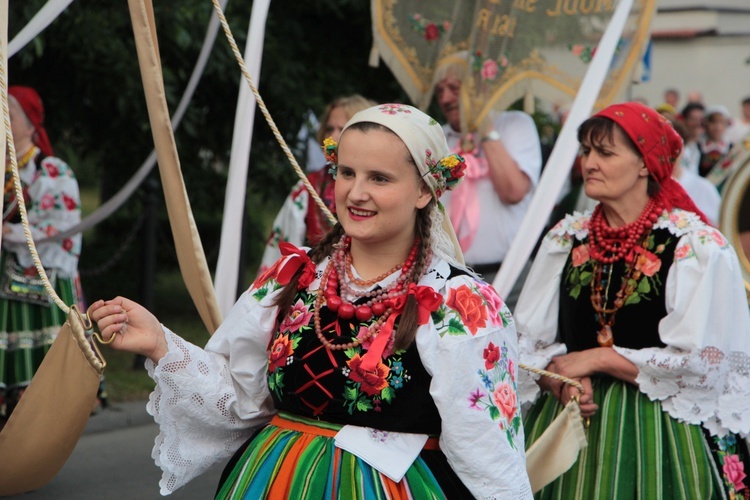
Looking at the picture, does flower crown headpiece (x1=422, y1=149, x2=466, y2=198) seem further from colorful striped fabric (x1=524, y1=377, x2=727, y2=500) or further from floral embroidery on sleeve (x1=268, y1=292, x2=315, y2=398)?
colorful striped fabric (x1=524, y1=377, x2=727, y2=500)

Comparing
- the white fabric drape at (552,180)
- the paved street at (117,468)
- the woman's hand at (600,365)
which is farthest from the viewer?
the paved street at (117,468)

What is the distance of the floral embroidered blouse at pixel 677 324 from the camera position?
346 centimetres

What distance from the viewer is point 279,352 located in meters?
2.64

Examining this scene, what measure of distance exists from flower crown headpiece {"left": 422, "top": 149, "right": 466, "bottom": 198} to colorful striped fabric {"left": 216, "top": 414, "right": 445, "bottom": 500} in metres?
0.62

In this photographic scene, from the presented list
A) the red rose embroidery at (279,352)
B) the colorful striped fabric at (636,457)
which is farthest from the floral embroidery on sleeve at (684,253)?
the red rose embroidery at (279,352)

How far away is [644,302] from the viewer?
3582 mm

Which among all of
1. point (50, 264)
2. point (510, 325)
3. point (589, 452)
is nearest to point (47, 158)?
point (50, 264)

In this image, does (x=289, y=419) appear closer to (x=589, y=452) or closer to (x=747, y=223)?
(x=589, y=452)

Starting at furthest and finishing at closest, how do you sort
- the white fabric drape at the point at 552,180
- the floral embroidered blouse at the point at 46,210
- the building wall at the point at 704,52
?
the building wall at the point at 704,52
the floral embroidered blouse at the point at 46,210
the white fabric drape at the point at 552,180

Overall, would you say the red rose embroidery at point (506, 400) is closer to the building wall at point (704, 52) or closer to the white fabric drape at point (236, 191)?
the white fabric drape at point (236, 191)

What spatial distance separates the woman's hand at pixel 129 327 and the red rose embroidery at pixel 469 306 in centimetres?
68

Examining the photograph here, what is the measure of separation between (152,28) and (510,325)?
1234 millimetres

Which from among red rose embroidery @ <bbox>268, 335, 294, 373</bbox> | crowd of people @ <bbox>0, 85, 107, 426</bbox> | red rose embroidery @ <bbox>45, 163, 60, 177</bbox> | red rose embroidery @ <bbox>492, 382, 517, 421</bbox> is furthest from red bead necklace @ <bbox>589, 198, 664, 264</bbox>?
red rose embroidery @ <bbox>45, 163, 60, 177</bbox>

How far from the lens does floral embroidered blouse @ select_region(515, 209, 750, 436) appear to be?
11.3 ft
